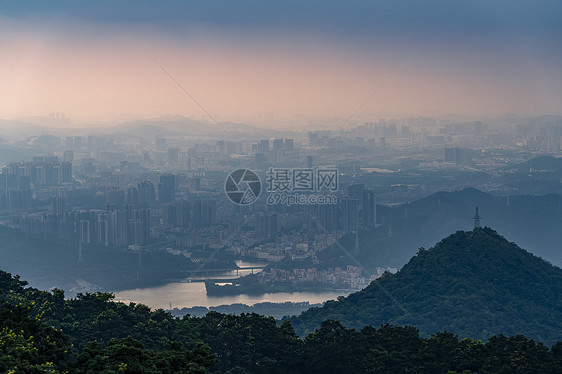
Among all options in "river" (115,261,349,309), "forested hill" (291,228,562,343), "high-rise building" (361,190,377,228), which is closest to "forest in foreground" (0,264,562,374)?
"forested hill" (291,228,562,343)

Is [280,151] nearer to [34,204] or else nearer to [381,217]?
[381,217]

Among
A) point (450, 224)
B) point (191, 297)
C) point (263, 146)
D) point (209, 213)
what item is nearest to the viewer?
point (191, 297)

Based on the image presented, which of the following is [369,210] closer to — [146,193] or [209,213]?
[209,213]

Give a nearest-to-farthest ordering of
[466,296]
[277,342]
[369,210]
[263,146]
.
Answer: [277,342] → [466,296] → [369,210] → [263,146]

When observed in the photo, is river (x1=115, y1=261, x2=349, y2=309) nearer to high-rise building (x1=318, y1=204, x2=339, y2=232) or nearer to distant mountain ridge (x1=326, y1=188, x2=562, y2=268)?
distant mountain ridge (x1=326, y1=188, x2=562, y2=268)

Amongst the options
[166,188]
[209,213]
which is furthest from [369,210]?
[166,188]

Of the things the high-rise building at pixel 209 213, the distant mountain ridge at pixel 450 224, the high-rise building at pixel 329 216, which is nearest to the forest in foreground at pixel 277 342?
the distant mountain ridge at pixel 450 224
